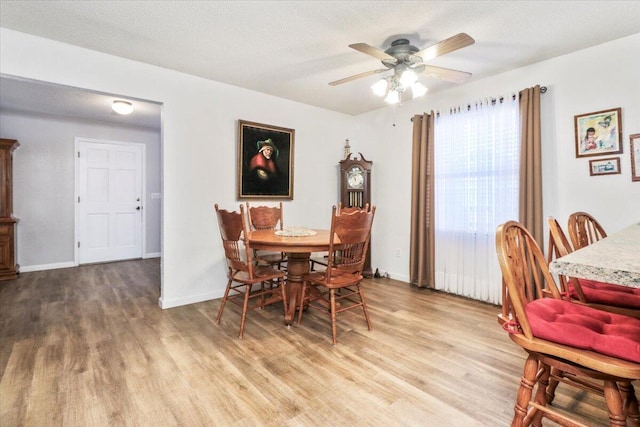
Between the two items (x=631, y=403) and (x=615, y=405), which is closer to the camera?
(x=615, y=405)

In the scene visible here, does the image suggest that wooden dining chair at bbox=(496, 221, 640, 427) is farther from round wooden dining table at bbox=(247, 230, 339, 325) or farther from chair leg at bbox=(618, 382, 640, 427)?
round wooden dining table at bbox=(247, 230, 339, 325)

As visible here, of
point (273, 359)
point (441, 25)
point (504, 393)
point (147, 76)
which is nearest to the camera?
point (504, 393)

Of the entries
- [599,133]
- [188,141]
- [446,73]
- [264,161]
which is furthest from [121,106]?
[599,133]

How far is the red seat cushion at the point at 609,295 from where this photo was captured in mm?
1455

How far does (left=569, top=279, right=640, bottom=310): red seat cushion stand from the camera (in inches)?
57.3

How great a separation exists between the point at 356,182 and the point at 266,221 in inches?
52.8

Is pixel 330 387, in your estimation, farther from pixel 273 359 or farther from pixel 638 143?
pixel 638 143

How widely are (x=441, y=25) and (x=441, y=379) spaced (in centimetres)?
236

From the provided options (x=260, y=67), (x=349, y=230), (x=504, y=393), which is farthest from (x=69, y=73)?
(x=504, y=393)

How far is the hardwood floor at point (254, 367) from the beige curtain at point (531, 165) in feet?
3.09

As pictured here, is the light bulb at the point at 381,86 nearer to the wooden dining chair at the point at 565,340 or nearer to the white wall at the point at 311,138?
the white wall at the point at 311,138

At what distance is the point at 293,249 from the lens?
2.40 meters

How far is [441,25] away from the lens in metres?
2.26

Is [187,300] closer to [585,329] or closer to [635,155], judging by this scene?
[585,329]
